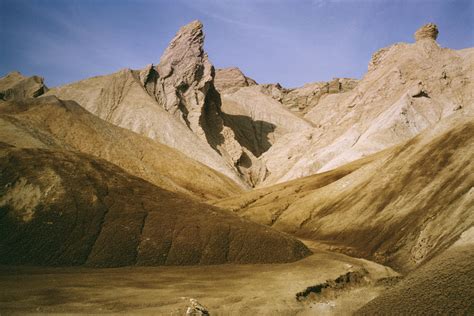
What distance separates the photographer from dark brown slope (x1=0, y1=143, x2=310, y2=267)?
22750 mm

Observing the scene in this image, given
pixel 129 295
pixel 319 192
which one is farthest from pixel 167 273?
pixel 319 192

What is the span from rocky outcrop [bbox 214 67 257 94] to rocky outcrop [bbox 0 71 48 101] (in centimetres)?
7088

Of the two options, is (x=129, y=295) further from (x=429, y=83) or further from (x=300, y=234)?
(x=429, y=83)

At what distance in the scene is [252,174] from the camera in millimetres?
95750

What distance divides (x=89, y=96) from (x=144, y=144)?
28364mm

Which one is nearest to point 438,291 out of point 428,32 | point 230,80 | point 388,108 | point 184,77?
point 388,108

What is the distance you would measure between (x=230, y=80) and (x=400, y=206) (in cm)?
14456

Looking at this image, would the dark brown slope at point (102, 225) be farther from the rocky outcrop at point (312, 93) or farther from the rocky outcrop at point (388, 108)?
the rocky outcrop at point (312, 93)

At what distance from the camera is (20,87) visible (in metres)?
109

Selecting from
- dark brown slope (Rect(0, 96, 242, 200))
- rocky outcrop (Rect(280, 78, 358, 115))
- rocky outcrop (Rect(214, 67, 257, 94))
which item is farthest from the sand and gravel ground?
rocky outcrop (Rect(214, 67, 257, 94))

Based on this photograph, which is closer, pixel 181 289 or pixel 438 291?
pixel 438 291

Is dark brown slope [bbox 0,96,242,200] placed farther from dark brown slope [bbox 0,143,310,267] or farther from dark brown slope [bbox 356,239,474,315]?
dark brown slope [bbox 356,239,474,315]

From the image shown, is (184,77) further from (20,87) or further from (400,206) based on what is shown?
(400,206)

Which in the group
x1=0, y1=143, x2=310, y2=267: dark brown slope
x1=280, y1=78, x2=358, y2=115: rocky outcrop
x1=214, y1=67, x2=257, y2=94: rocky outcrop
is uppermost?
x1=214, y1=67, x2=257, y2=94: rocky outcrop
